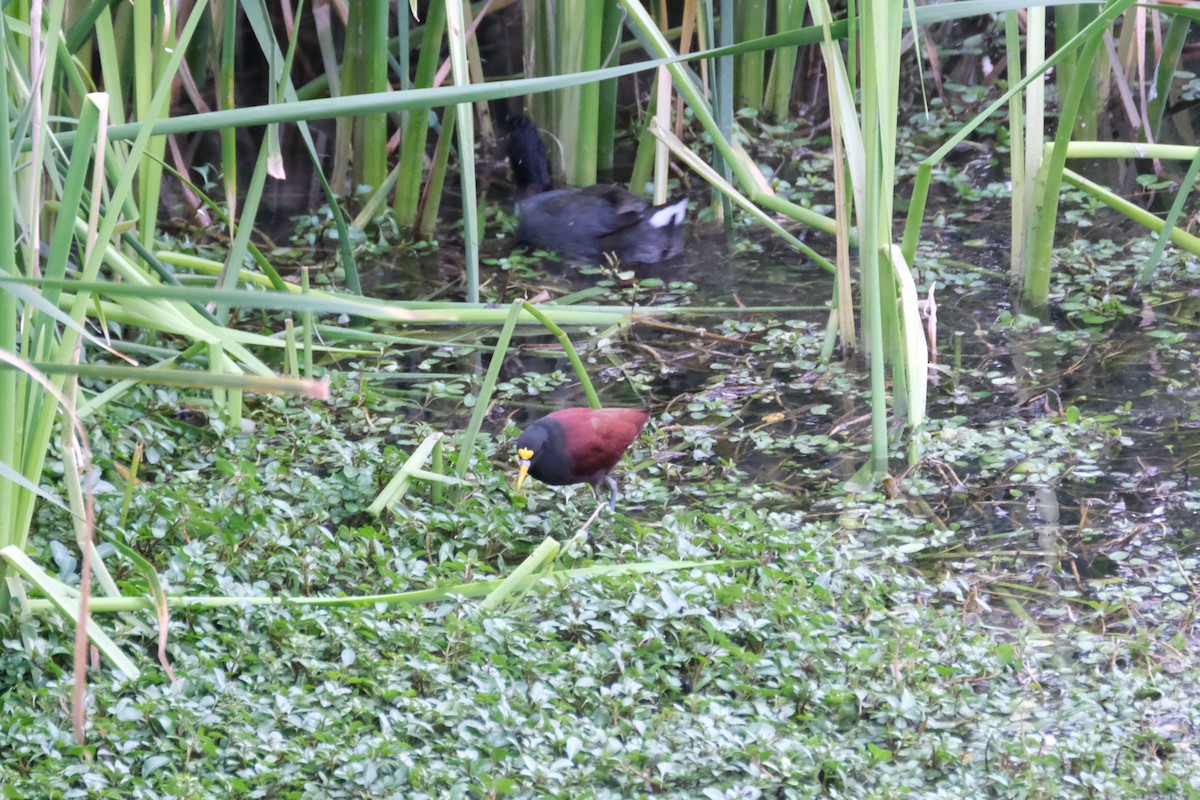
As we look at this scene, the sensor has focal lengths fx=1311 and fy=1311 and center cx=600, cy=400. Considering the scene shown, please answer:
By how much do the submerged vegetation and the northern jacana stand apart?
0.37 feet

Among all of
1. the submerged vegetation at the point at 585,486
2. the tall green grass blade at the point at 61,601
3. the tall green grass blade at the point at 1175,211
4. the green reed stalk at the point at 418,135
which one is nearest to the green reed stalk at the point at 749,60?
the submerged vegetation at the point at 585,486

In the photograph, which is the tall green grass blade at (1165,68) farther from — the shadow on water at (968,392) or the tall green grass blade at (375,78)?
the tall green grass blade at (375,78)

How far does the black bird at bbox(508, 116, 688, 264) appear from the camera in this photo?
18.1ft

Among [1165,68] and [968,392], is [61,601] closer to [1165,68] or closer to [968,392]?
[968,392]

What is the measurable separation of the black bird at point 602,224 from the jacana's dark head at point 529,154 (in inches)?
5.6

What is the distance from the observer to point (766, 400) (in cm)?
435

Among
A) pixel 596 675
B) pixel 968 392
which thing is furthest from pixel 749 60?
pixel 596 675

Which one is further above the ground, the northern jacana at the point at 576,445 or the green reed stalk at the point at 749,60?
the green reed stalk at the point at 749,60

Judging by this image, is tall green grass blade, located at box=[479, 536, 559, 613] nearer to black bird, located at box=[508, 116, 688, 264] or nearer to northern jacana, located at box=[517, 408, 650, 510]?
northern jacana, located at box=[517, 408, 650, 510]

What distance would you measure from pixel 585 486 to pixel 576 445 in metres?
0.47

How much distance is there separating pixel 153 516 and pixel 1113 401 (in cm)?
291

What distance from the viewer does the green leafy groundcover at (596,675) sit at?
2385 millimetres

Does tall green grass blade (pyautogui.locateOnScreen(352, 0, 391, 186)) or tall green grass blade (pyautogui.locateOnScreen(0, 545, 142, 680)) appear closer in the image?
tall green grass blade (pyautogui.locateOnScreen(0, 545, 142, 680))

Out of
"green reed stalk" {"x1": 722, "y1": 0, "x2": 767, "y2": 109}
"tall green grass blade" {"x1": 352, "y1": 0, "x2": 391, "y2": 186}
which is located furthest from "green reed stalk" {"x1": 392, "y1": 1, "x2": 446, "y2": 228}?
"green reed stalk" {"x1": 722, "y1": 0, "x2": 767, "y2": 109}
